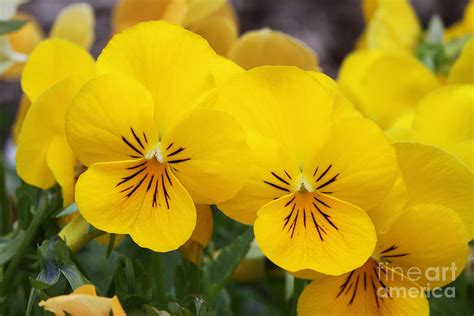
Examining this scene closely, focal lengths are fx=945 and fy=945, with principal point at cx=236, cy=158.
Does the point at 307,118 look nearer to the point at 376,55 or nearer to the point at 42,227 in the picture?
the point at 42,227

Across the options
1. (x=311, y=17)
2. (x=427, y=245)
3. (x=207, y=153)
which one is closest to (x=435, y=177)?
(x=427, y=245)

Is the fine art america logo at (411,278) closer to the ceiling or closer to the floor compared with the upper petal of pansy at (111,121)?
closer to the floor

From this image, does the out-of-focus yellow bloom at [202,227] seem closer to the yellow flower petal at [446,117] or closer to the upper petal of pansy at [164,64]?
the upper petal of pansy at [164,64]

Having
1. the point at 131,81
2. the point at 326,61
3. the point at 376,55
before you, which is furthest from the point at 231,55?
the point at 326,61

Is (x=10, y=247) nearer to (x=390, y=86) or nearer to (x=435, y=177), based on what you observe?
(x=435, y=177)

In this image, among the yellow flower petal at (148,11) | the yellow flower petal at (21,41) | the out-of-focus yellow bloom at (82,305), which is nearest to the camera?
the out-of-focus yellow bloom at (82,305)

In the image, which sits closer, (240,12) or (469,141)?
(469,141)

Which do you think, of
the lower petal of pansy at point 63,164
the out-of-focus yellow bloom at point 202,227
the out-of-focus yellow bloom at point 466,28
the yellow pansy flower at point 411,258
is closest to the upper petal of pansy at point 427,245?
the yellow pansy flower at point 411,258
